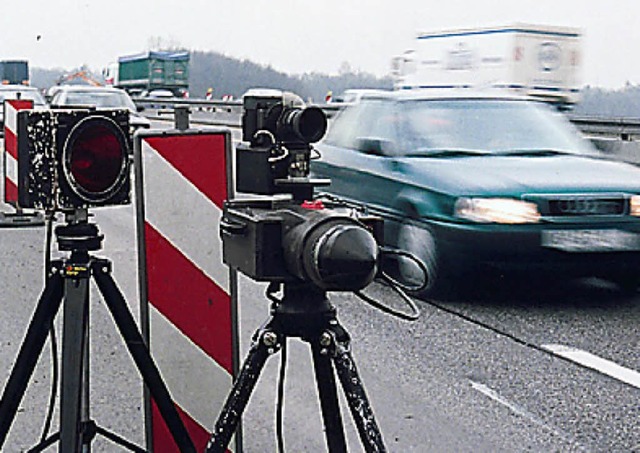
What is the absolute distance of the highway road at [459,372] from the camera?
5.29 m

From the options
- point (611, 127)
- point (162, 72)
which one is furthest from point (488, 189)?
point (162, 72)

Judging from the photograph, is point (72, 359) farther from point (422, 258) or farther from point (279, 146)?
point (422, 258)

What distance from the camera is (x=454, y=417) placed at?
18.3 feet

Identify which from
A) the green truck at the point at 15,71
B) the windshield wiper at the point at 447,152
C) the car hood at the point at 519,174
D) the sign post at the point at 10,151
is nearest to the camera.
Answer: the car hood at the point at 519,174

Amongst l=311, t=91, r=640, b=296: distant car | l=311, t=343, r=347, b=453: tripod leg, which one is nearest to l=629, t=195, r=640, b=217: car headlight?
l=311, t=91, r=640, b=296: distant car

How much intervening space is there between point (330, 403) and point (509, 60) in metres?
26.8

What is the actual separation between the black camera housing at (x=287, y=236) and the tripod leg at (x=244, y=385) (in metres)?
0.20

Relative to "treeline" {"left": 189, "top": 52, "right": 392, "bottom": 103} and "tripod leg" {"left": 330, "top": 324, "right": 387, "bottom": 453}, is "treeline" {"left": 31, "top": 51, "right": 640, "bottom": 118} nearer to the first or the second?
"treeline" {"left": 189, "top": 52, "right": 392, "bottom": 103}

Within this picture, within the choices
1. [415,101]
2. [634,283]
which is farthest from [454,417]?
[415,101]

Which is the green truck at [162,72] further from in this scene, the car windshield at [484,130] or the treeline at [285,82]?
the car windshield at [484,130]

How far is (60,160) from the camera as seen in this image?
10.9ft

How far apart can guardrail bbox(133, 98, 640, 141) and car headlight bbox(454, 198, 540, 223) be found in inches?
407

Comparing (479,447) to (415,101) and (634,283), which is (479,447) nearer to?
(634,283)

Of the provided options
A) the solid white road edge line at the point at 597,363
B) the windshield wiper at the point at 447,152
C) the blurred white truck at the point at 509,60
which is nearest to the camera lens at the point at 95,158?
the solid white road edge line at the point at 597,363
